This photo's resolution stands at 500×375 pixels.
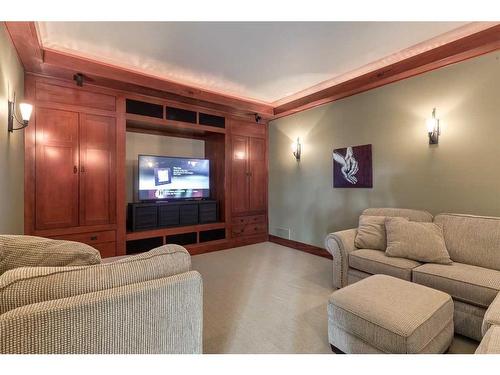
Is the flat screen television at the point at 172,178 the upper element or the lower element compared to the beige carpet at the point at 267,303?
upper

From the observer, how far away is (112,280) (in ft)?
3.23

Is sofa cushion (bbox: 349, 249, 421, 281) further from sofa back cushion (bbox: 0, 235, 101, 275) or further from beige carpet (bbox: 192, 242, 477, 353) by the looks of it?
sofa back cushion (bbox: 0, 235, 101, 275)

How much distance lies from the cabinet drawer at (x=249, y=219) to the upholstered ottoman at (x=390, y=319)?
2.90 metres

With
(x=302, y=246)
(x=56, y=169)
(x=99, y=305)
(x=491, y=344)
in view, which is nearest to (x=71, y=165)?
(x=56, y=169)

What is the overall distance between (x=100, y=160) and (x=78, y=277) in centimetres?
273

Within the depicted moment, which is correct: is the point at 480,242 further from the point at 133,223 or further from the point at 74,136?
the point at 74,136

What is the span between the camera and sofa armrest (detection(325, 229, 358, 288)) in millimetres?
2592

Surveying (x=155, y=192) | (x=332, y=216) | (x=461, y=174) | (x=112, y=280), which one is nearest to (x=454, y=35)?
(x=461, y=174)

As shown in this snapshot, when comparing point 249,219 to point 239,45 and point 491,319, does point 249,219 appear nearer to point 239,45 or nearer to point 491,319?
point 239,45

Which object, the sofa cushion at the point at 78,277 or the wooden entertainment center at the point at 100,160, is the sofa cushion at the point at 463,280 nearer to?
the sofa cushion at the point at 78,277

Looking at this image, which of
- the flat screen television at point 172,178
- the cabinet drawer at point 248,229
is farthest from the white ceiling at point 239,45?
the cabinet drawer at point 248,229

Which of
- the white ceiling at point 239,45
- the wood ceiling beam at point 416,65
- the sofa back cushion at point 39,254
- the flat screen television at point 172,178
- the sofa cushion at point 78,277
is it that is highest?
the white ceiling at point 239,45

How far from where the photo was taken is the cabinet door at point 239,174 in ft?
14.5
